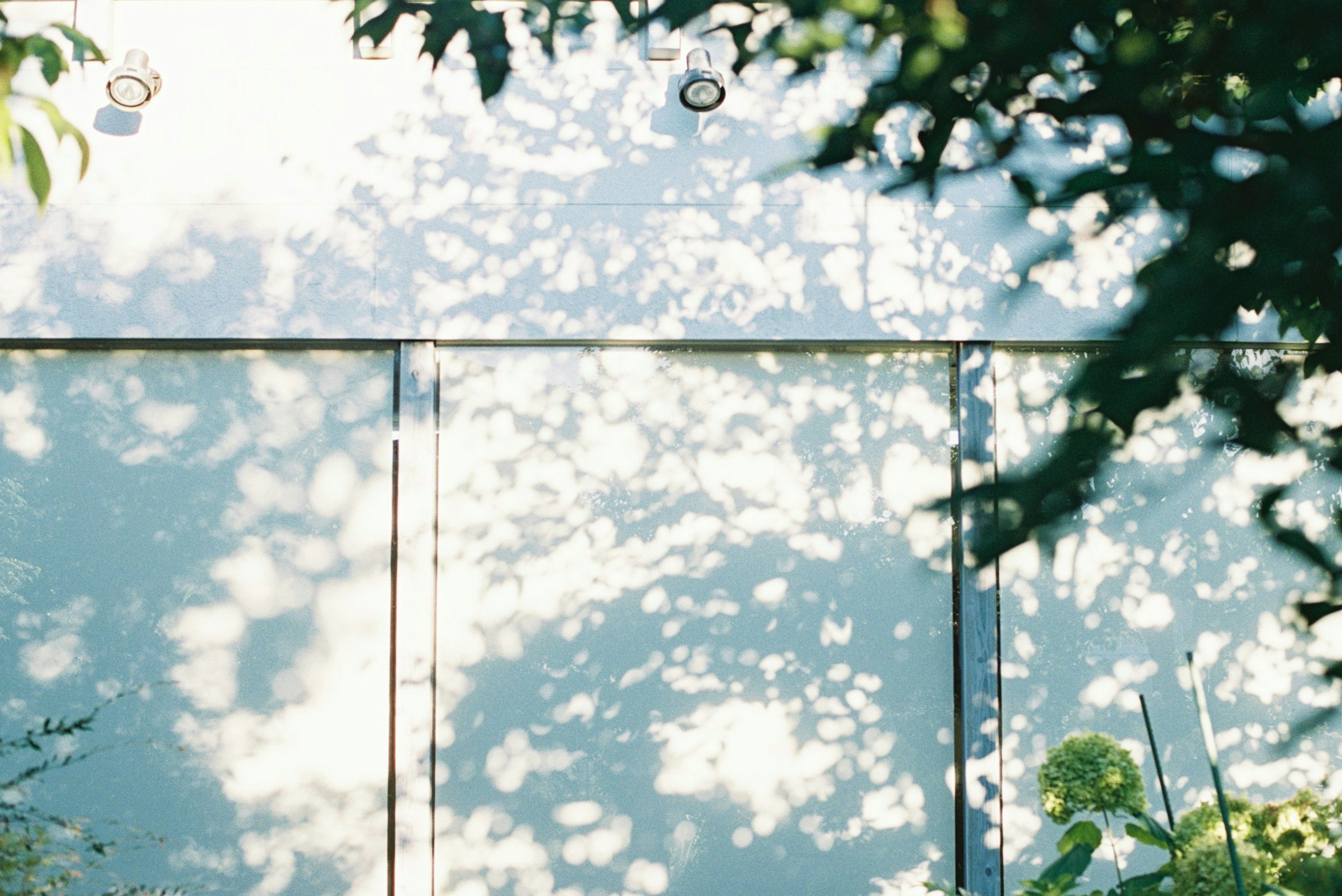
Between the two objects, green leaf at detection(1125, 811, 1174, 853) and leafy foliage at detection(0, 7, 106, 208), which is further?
green leaf at detection(1125, 811, 1174, 853)

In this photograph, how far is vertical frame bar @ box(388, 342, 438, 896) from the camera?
3887mm

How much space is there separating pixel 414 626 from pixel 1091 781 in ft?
9.04

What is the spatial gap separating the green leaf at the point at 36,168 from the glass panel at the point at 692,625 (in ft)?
10.3

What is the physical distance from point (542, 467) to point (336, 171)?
136 centimetres

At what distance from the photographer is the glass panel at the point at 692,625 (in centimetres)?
394

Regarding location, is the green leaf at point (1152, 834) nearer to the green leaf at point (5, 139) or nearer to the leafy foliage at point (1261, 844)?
the leafy foliage at point (1261, 844)

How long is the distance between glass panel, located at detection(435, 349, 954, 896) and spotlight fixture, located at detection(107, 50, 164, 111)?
148 cm

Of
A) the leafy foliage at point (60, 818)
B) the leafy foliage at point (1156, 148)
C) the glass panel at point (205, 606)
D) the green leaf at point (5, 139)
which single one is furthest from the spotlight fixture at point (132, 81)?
the green leaf at point (5, 139)

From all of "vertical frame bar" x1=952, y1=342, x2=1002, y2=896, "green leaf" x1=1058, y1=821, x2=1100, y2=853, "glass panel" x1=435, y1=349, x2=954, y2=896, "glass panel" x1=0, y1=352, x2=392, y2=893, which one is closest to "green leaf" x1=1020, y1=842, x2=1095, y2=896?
"green leaf" x1=1058, y1=821, x2=1100, y2=853

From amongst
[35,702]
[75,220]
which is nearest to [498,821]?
[35,702]

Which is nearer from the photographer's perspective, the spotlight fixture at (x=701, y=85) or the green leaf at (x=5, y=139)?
the green leaf at (x=5, y=139)

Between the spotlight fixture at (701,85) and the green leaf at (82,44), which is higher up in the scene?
the spotlight fixture at (701,85)

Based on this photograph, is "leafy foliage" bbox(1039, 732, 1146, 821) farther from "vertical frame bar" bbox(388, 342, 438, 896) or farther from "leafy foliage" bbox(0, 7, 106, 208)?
"vertical frame bar" bbox(388, 342, 438, 896)

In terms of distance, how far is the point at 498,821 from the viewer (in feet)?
12.9
